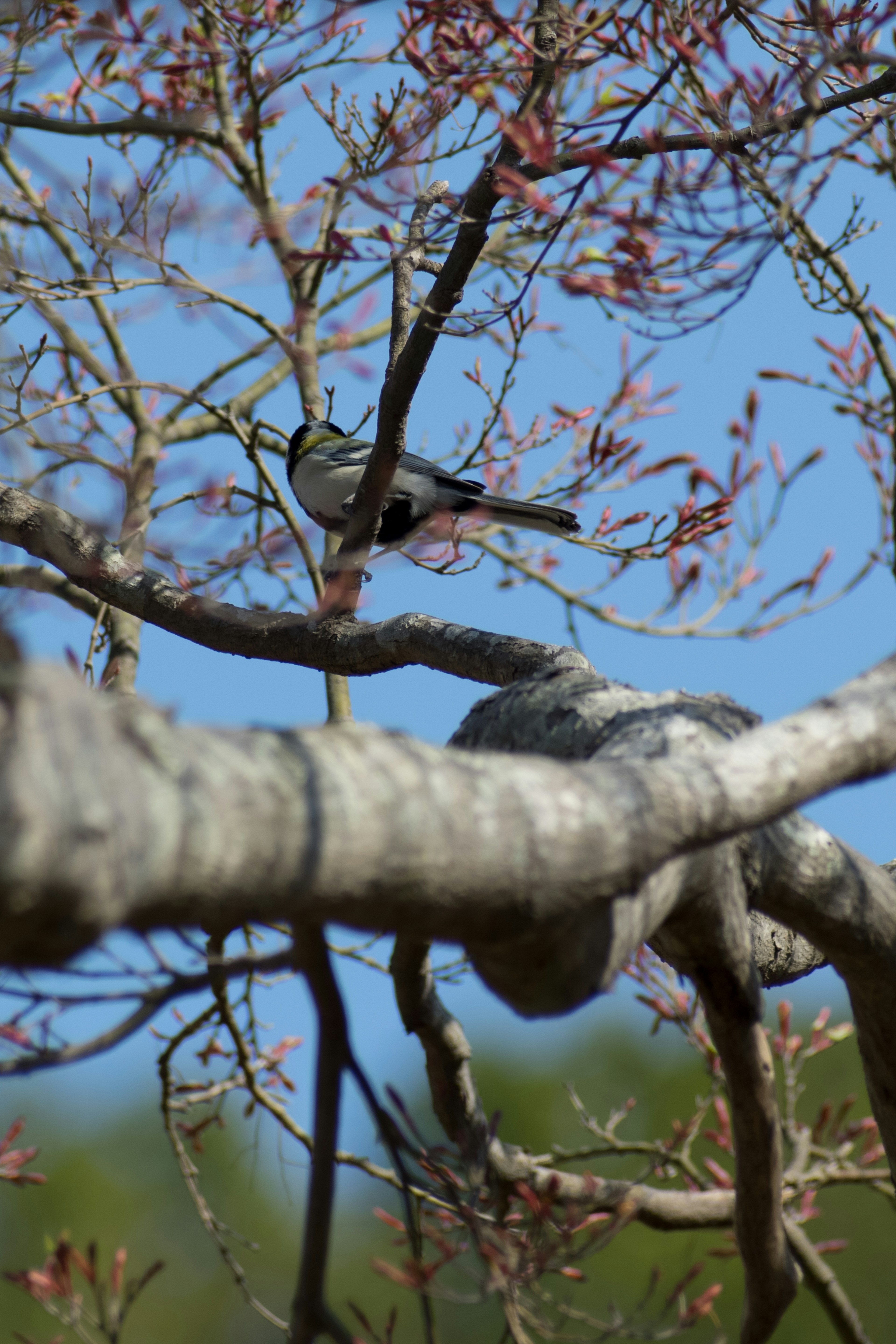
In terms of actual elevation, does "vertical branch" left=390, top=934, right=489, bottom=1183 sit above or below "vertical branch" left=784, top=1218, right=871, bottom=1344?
above

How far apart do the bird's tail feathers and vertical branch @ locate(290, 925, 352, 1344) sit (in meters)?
2.99

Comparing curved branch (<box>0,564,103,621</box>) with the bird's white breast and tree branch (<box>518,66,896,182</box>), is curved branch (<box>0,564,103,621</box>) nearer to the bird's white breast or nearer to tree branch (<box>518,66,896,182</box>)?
the bird's white breast

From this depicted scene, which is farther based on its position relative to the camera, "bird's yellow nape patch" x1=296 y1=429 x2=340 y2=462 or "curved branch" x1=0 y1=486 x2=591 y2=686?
"bird's yellow nape patch" x1=296 y1=429 x2=340 y2=462

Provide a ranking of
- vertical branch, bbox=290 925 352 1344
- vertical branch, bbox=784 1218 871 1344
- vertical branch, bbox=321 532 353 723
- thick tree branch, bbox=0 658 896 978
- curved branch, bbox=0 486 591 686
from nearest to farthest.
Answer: thick tree branch, bbox=0 658 896 978
vertical branch, bbox=290 925 352 1344
curved branch, bbox=0 486 591 686
vertical branch, bbox=784 1218 871 1344
vertical branch, bbox=321 532 353 723

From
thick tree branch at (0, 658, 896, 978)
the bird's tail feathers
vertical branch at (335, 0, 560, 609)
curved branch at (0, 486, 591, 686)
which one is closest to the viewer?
thick tree branch at (0, 658, 896, 978)

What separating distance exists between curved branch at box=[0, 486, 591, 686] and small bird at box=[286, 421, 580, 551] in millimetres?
1420

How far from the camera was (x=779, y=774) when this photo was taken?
1478mm

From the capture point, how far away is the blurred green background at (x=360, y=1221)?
14.3 meters

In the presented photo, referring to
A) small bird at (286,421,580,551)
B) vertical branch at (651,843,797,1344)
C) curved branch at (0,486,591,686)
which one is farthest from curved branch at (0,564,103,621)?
vertical branch at (651,843,797,1344)

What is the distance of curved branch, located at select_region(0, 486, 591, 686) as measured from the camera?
280 cm

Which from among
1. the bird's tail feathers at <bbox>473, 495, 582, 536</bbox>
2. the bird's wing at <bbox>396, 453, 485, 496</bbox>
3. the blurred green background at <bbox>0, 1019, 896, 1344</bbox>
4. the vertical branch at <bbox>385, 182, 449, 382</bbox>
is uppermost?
the bird's wing at <bbox>396, 453, 485, 496</bbox>

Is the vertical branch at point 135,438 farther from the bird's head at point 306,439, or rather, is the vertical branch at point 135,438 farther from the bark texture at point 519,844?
the bark texture at point 519,844

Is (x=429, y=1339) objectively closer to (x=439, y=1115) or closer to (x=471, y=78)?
(x=439, y=1115)

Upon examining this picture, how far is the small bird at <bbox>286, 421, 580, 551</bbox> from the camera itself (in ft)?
16.2
